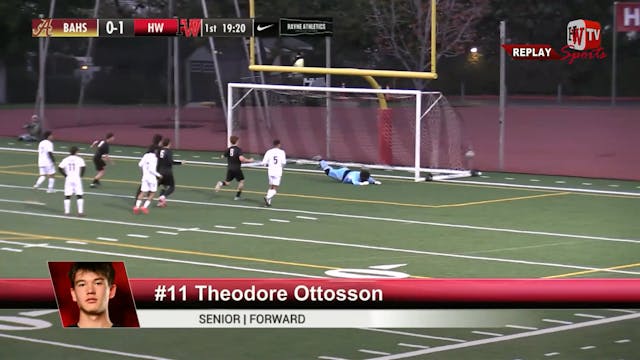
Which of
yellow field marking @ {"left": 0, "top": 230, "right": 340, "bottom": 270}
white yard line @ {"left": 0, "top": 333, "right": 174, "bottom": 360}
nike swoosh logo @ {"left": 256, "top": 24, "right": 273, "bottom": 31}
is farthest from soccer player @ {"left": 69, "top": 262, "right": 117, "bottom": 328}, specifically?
nike swoosh logo @ {"left": 256, "top": 24, "right": 273, "bottom": 31}

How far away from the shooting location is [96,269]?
4781mm

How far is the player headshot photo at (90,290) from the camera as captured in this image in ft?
15.5

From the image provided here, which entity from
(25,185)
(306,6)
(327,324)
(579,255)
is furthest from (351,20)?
(327,324)

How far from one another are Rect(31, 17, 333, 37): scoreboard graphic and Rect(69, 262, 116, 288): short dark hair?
29046 millimetres

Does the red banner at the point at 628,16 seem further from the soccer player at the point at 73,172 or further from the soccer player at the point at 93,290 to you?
the soccer player at the point at 93,290

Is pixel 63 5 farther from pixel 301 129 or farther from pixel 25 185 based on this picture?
pixel 25 185

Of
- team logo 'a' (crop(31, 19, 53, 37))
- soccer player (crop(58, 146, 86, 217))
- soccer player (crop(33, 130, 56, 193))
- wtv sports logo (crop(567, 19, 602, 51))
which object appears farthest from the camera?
wtv sports logo (crop(567, 19, 602, 51))

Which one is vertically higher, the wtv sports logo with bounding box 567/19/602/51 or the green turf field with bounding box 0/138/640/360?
the wtv sports logo with bounding box 567/19/602/51

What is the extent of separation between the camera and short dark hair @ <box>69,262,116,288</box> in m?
4.76

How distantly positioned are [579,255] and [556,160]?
706 inches

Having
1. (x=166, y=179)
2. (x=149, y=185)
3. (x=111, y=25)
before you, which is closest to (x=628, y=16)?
(x=111, y=25)

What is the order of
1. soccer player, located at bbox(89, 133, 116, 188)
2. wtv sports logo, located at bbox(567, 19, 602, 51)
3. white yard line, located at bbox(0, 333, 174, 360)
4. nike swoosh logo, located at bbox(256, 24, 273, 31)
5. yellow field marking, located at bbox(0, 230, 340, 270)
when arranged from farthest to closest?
wtv sports logo, located at bbox(567, 19, 602, 51) < nike swoosh logo, located at bbox(256, 24, 273, 31) < soccer player, located at bbox(89, 133, 116, 188) < yellow field marking, located at bbox(0, 230, 340, 270) < white yard line, located at bbox(0, 333, 174, 360)

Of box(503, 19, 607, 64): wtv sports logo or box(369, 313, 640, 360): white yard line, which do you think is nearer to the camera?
box(369, 313, 640, 360): white yard line

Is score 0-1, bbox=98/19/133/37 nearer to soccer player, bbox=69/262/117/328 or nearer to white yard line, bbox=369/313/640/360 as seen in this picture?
white yard line, bbox=369/313/640/360
